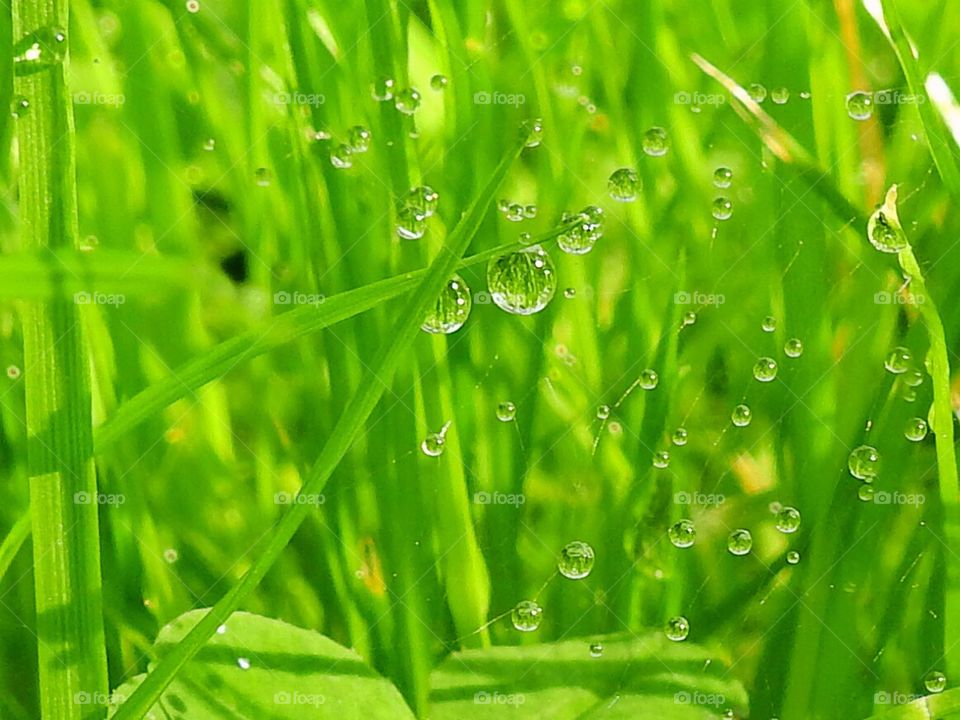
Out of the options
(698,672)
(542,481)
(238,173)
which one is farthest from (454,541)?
(238,173)

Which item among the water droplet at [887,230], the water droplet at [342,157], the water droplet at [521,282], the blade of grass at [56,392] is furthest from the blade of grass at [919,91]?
the blade of grass at [56,392]

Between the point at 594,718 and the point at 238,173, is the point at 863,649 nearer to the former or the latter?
the point at 594,718

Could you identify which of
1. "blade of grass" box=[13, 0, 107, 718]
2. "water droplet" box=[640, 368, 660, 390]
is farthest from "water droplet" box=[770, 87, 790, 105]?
"blade of grass" box=[13, 0, 107, 718]

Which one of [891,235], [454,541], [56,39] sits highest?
[56,39]

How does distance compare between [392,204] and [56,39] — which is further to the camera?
[392,204]

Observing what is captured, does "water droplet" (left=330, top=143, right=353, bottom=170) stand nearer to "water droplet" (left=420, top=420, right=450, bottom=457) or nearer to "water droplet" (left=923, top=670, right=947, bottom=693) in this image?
"water droplet" (left=420, top=420, right=450, bottom=457)

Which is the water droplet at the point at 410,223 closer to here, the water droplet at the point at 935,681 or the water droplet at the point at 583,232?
the water droplet at the point at 583,232
